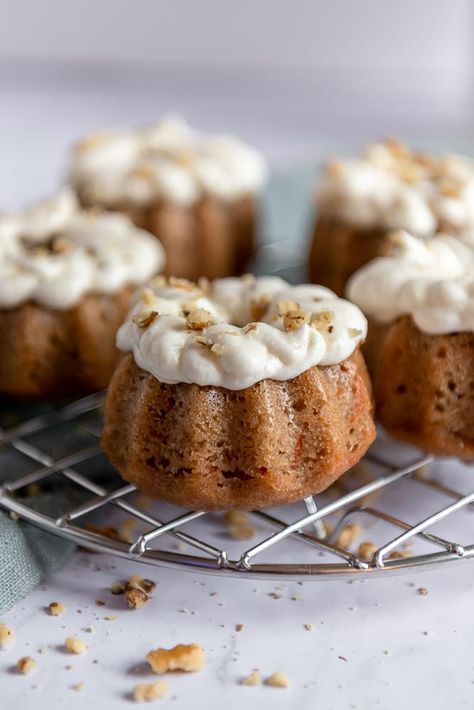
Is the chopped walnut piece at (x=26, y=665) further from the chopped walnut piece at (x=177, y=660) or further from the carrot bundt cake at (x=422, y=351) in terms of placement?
the carrot bundt cake at (x=422, y=351)

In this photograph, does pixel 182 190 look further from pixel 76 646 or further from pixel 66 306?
pixel 76 646

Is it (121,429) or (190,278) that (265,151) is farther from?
(121,429)

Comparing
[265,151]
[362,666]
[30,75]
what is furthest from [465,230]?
[30,75]

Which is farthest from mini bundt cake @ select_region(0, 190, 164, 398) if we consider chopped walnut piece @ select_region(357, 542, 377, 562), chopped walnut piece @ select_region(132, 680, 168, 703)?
chopped walnut piece @ select_region(132, 680, 168, 703)

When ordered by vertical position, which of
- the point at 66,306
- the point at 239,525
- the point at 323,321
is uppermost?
the point at 323,321

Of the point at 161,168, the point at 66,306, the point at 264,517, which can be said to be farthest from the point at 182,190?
the point at 264,517

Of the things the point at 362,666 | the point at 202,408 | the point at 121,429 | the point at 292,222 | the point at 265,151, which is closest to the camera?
the point at 362,666
